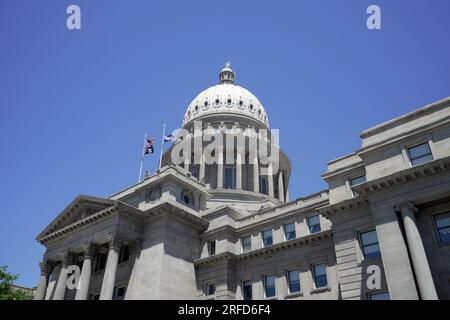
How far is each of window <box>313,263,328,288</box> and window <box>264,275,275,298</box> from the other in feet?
15.0

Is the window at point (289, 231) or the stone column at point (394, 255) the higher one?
the window at point (289, 231)

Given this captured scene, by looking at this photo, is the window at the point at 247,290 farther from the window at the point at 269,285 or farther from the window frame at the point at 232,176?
the window frame at the point at 232,176

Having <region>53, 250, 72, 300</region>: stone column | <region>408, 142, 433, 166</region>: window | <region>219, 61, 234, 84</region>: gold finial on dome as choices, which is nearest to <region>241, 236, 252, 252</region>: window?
<region>53, 250, 72, 300</region>: stone column

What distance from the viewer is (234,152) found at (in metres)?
70.8

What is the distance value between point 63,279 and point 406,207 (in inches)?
1385

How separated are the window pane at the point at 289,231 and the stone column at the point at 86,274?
20297 mm

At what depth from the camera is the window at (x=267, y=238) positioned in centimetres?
4051

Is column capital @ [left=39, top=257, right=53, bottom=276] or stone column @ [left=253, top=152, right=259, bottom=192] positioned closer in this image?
column capital @ [left=39, top=257, right=53, bottom=276]

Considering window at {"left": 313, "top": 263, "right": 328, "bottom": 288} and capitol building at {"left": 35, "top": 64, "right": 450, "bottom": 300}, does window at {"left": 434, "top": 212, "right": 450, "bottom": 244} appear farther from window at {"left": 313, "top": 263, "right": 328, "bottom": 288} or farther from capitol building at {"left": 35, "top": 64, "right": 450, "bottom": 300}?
window at {"left": 313, "top": 263, "right": 328, "bottom": 288}

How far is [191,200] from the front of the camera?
4616 cm

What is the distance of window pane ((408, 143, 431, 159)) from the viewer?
2764 cm

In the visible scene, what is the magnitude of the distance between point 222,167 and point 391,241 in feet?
141

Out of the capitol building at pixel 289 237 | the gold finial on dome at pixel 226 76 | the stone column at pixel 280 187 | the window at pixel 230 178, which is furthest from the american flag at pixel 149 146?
the gold finial on dome at pixel 226 76
